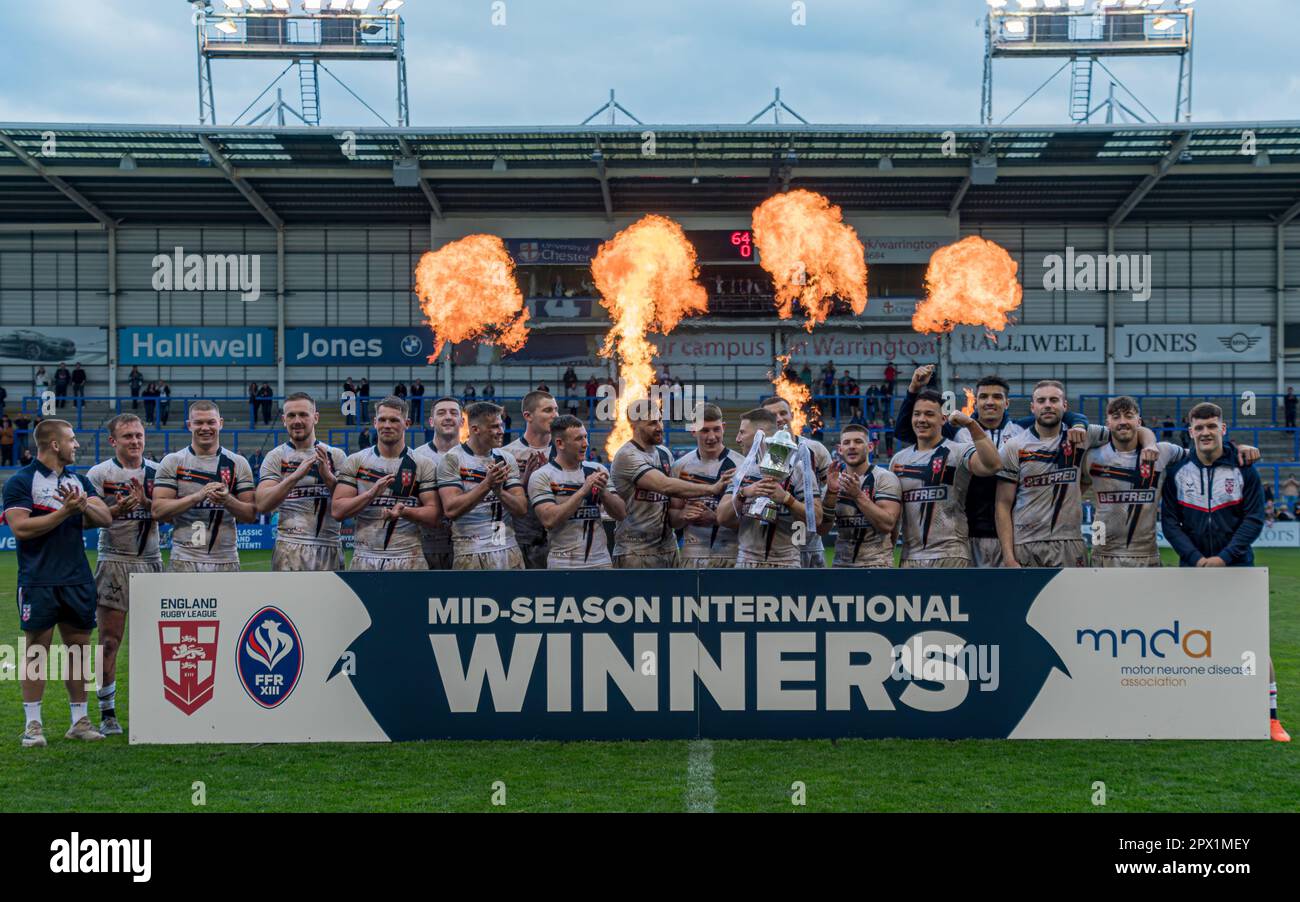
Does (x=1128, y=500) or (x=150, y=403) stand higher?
(x=150, y=403)

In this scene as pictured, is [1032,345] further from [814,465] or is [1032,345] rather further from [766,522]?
[766,522]

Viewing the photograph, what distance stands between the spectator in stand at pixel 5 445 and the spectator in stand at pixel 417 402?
10.5 m

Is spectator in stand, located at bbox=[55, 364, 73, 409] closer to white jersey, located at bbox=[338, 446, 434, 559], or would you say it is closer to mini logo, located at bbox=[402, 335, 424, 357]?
mini logo, located at bbox=[402, 335, 424, 357]

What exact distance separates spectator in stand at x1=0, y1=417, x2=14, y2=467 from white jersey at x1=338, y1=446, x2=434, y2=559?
26.0m

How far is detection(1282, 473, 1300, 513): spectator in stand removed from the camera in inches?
1081

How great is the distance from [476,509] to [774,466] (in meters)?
2.28

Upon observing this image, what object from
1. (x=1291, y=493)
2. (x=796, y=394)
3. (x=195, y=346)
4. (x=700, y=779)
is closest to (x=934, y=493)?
(x=700, y=779)

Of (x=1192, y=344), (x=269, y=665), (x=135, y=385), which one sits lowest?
(x=269, y=665)

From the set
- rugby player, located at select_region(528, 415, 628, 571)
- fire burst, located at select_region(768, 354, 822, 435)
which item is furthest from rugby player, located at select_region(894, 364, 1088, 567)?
fire burst, located at select_region(768, 354, 822, 435)

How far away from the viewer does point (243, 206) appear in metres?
37.5

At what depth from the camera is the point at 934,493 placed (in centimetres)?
822

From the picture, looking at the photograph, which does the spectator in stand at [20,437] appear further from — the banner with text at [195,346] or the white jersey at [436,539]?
the white jersey at [436,539]
